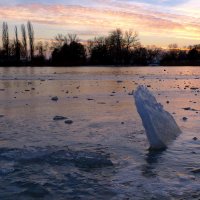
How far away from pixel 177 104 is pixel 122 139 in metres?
7.50

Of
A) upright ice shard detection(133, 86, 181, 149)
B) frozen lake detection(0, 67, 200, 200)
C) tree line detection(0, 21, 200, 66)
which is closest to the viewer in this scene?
frozen lake detection(0, 67, 200, 200)

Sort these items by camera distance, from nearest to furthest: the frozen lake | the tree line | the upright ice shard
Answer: the frozen lake
the upright ice shard
the tree line

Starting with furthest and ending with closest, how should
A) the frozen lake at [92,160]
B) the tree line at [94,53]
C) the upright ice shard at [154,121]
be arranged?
the tree line at [94,53] < the upright ice shard at [154,121] < the frozen lake at [92,160]

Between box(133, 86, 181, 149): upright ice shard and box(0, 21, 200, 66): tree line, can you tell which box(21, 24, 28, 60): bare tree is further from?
box(133, 86, 181, 149): upright ice shard

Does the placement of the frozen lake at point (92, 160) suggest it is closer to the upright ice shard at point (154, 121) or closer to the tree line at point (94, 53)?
the upright ice shard at point (154, 121)

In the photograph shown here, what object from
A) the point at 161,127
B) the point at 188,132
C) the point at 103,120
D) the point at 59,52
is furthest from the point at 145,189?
the point at 59,52

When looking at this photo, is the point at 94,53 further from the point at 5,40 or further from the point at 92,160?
the point at 92,160

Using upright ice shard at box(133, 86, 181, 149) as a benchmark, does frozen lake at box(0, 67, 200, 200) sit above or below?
below

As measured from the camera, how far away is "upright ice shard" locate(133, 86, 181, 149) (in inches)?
342

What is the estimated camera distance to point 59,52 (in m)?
123

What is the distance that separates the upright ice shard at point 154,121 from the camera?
28.5ft

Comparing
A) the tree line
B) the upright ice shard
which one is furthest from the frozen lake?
the tree line

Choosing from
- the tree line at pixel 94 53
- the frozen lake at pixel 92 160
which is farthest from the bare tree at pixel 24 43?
the frozen lake at pixel 92 160

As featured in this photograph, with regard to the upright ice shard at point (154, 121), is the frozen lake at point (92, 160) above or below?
below
